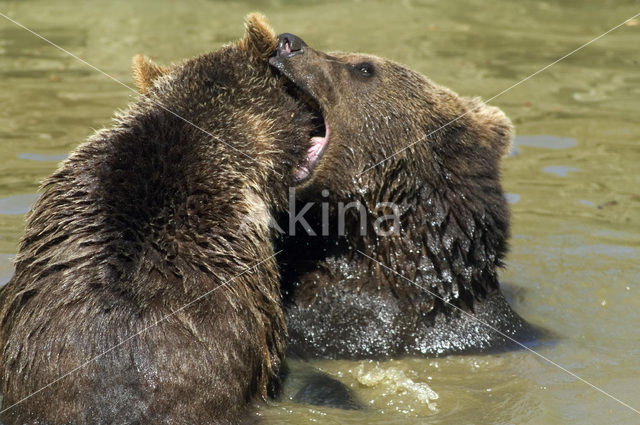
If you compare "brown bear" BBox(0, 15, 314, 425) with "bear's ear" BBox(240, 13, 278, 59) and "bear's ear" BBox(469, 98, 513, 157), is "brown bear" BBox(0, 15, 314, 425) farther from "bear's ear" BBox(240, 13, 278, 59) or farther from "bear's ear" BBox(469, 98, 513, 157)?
"bear's ear" BBox(469, 98, 513, 157)

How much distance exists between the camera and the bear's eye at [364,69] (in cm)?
641

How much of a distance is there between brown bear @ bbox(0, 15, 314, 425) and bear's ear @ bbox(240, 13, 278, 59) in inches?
10.1

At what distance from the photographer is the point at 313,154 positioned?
5.95 metres

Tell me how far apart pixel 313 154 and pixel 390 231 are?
786 millimetres

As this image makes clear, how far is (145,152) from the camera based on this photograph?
507 cm

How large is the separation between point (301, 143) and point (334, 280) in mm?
1019

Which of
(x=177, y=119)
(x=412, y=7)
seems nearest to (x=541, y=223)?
(x=177, y=119)

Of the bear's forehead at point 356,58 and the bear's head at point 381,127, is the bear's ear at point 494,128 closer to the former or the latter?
the bear's head at point 381,127

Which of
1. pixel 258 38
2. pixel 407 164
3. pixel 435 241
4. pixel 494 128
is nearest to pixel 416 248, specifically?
pixel 435 241

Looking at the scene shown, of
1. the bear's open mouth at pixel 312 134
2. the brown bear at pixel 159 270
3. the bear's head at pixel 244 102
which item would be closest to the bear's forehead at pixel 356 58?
the bear's open mouth at pixel 312 134

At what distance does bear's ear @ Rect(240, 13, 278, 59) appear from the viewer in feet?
18.8

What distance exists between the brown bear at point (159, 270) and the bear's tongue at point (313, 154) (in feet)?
0.43

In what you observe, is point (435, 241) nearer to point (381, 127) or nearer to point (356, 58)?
point (381, 127)

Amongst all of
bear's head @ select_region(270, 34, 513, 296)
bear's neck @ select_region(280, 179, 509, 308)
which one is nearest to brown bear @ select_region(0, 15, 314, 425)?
bear's head @ select_region(270, 34, 513, 296)
